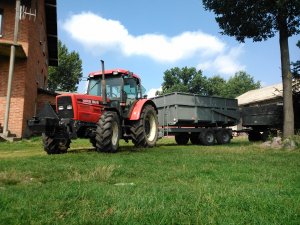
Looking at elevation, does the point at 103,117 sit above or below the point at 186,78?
below

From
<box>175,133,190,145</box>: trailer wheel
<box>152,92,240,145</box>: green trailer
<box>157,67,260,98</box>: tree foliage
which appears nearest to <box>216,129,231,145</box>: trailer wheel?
<box>152,92,240,145</box>: green trailer

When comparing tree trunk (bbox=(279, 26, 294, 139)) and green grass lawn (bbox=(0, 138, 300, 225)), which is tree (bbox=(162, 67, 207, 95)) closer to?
tree trunk (bbox=(279, 26, 294, 139))

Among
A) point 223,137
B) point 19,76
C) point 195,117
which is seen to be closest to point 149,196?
point 195,117

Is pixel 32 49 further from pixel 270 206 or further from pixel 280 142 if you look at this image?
pixel 270 206

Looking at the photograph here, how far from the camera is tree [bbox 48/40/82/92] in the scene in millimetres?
62938

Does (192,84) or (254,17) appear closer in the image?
(254,17)

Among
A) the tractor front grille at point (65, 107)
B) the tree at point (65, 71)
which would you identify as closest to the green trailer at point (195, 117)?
the tractor front grille at point (65, 107)

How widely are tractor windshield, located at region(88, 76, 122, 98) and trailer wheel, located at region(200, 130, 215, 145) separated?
691 cm

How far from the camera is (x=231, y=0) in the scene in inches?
662

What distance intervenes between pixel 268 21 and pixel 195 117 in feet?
18.4

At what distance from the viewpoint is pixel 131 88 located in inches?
533

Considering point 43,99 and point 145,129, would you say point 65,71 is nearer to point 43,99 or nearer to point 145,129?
point 43,99

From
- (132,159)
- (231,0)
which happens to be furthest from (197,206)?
(231,0)

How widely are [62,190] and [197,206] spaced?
191cm
